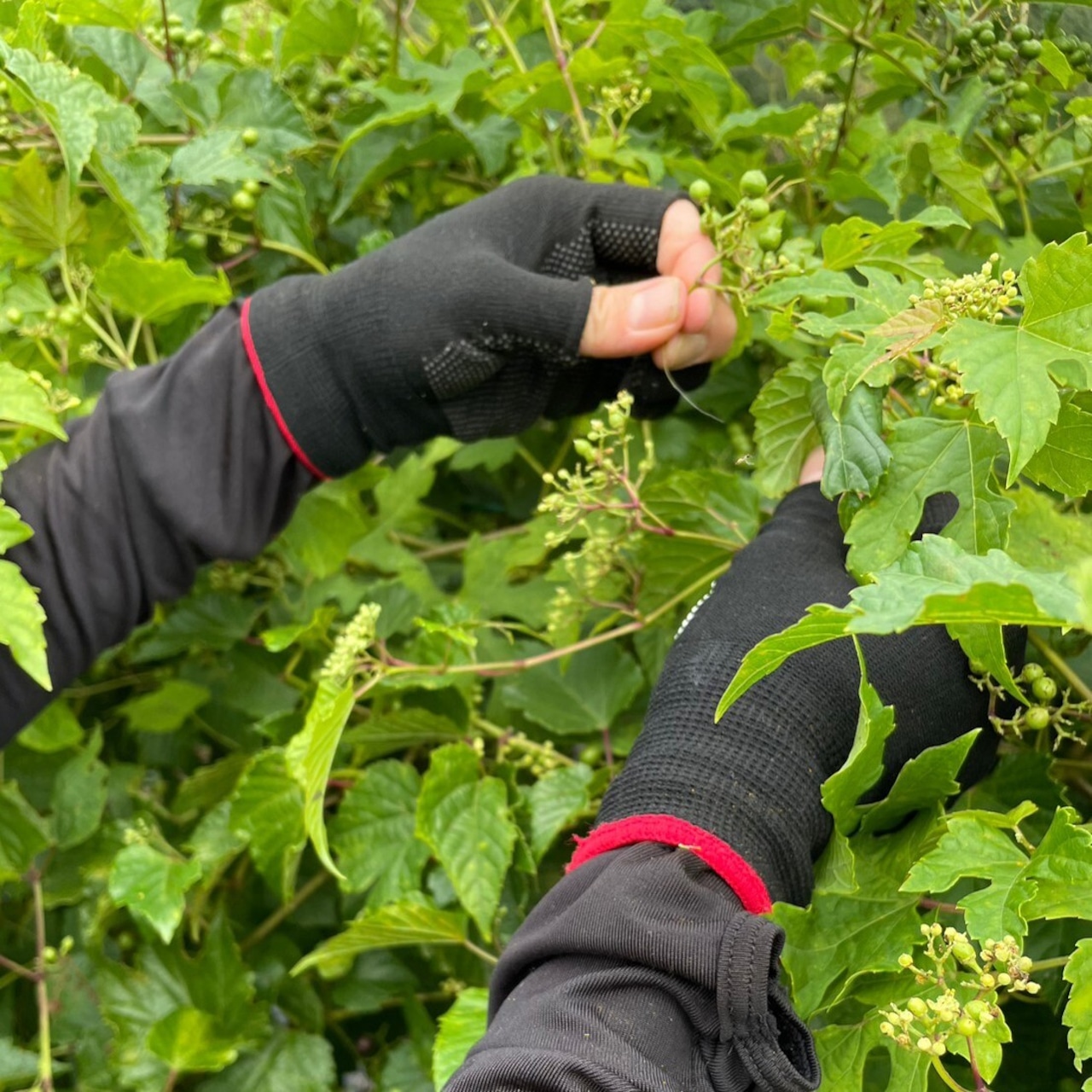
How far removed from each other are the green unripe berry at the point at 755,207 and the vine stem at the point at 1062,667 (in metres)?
0.46

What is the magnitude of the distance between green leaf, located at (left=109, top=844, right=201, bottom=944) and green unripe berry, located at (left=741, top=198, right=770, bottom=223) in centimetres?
101

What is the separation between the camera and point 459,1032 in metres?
1.08

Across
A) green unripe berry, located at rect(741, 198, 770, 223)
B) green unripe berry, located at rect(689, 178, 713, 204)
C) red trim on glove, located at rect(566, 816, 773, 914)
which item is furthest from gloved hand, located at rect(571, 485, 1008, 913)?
green unripe berry, located at rect(689, 178, 713, 204)

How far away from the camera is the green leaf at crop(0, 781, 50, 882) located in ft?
5.18

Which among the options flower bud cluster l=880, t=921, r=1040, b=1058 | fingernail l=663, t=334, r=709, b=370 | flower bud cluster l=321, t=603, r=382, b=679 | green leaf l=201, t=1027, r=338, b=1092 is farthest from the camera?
green leaf l=201, t=1027, r=338, b=1092

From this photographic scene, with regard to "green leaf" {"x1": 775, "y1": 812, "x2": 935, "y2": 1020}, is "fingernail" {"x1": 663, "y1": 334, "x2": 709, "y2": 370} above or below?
above

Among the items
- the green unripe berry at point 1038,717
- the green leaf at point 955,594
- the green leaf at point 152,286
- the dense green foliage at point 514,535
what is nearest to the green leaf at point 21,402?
the dense green foliage at point 514,535

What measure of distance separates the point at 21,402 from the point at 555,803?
2.17ft

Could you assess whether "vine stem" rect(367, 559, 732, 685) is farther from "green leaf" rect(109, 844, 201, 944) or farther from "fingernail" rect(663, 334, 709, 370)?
"green leaf" rect(109, 844, 201, 944)

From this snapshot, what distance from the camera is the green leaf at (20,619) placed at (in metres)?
0.84

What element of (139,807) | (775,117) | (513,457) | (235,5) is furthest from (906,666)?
(235,5)

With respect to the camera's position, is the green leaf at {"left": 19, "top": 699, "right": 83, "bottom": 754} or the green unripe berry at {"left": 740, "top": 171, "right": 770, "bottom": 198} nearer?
the green unripe berry at {"left": 740, "top": 171, "right": 770, "bottom": 198}

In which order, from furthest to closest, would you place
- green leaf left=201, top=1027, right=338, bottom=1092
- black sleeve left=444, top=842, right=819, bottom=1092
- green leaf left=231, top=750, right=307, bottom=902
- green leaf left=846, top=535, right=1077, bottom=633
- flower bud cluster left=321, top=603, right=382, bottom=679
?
green leaf left=201, top=1027, right=338, bottom=1092, green leaf left=231, top=750, right=307, bottom=902, flower bud cluster left=321, top=603, right=382, bottom=679, black sleeve left=444, top=842, right=819, bottom=1092, green leaf left=846, top=535, right=1077, bottom=633

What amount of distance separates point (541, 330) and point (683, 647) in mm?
417
